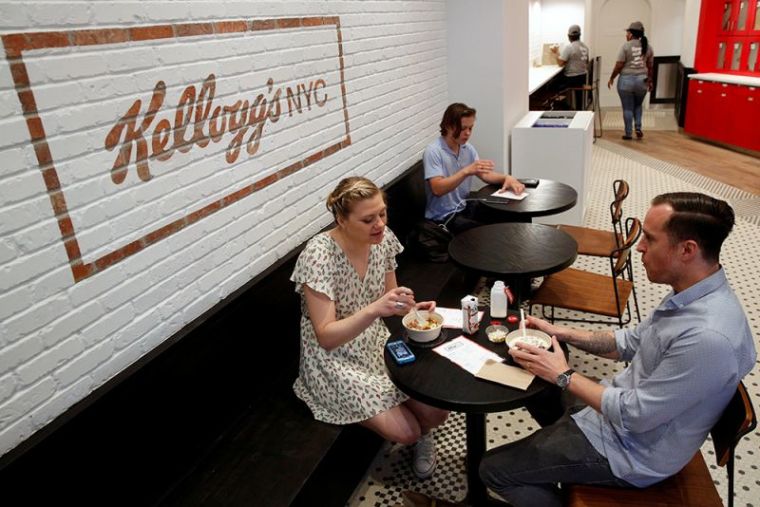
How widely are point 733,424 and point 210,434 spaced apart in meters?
1.77

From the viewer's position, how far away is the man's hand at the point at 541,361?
1761 mm

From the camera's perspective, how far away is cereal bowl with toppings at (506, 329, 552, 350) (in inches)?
76.2

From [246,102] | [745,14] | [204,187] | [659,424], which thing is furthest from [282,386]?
[745,14]

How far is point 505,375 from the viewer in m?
1.82

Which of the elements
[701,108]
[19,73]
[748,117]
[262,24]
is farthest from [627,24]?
[19,73]

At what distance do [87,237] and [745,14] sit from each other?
29.2ft

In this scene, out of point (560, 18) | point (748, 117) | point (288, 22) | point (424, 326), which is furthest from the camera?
point (560, 18)

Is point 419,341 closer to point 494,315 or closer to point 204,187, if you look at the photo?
point 494,315

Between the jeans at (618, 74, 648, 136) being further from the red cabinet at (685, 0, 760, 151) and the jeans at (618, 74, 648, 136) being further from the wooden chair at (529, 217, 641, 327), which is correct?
the wooden chair at (529, 217, 641, 327)

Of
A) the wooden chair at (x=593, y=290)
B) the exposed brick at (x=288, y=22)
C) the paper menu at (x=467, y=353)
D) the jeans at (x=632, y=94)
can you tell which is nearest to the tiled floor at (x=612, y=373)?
the wooden chair at (x=593, y=290)

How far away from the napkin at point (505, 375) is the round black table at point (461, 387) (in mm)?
14

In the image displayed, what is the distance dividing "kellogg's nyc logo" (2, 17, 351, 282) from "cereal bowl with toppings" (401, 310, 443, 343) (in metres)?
0.93

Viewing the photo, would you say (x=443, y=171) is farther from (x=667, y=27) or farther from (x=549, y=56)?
(x=667, y=27)

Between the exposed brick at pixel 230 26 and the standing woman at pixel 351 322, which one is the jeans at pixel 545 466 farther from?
the exposed brick at pixel 230 26
